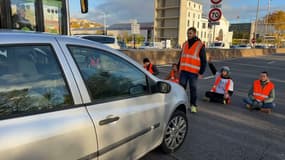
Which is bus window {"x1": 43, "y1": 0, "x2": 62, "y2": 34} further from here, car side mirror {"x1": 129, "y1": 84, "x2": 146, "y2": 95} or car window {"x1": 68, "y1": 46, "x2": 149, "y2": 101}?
car side mirror {"x1": 129, "y1": 84, "x2": 146, "y2": 95}

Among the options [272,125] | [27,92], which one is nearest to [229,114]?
[272,125]

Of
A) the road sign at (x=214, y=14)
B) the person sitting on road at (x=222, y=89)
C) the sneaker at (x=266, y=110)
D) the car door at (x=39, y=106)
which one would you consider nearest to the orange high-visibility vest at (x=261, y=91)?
the sneaker at (x=266, y=110)

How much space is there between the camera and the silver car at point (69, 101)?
4.41ft

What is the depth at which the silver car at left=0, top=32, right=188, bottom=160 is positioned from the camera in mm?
1344

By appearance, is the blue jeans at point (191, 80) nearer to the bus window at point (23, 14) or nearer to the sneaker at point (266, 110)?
the sneaker at point (266, 110)

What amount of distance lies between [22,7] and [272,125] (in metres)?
5.70

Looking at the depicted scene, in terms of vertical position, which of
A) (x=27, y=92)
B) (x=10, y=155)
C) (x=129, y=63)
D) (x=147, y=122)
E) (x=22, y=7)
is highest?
(x=22, y=7)

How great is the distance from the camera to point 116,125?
1857 mm

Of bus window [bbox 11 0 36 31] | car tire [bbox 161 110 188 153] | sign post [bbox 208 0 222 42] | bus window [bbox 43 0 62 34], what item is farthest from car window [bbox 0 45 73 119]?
sign post [bbox 208 0 222 42]

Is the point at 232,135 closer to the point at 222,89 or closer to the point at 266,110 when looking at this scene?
the point at 266,110

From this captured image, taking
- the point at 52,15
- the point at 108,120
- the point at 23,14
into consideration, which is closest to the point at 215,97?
the point at 108,120

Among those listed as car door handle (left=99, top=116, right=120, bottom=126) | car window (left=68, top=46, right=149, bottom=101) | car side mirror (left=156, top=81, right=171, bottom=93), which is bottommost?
car door handle (left=99, top=116, right=120, bottom=126)

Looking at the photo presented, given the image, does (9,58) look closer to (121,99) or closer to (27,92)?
(27,92)

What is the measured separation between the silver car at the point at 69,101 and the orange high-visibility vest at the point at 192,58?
7.56 ft
